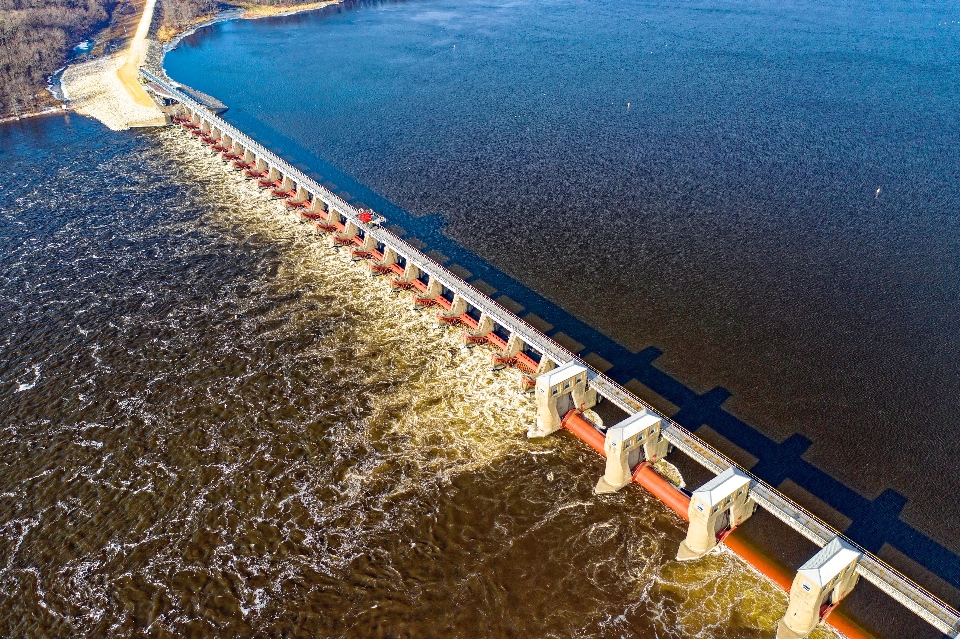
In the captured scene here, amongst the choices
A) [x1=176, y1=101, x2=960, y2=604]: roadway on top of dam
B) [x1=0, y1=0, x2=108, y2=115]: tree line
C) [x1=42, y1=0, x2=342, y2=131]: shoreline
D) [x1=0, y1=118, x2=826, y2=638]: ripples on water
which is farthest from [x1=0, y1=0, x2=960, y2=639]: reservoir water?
[x1=0, y1=0, x2=108, y2=115]: tree line

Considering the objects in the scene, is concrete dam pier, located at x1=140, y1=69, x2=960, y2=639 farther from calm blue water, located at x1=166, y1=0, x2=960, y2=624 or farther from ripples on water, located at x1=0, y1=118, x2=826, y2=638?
calm blue water, located at x1=166, y1=0, x2=960, y2=624

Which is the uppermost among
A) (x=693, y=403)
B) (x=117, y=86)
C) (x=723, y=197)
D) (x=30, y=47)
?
(x=30, y=47)

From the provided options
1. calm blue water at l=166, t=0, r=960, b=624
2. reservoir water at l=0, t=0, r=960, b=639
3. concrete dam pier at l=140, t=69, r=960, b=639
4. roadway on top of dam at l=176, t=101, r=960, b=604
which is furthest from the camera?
calm blue water at l=166, t=0, r=960, b=624

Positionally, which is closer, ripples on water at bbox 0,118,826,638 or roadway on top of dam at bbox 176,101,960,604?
ripples on water at bbox 0,118,826,638

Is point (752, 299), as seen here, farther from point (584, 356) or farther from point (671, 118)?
point (671, 118)

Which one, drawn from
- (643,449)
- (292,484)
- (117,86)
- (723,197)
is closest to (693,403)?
(643,449)

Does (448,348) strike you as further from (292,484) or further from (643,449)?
(643,449)
